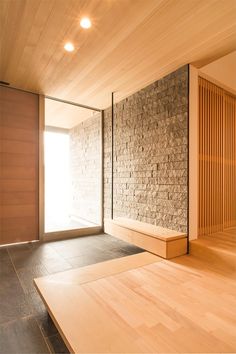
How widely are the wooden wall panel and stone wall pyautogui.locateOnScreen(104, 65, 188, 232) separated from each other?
4.69 feet

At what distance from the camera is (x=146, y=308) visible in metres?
1.49

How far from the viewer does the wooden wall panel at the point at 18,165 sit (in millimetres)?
3291

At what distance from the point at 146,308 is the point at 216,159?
2.33 meters

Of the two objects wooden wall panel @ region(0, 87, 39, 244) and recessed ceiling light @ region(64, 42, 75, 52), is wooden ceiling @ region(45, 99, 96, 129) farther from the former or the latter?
recessed ceiling light @ region(64, 42, 75, 52)

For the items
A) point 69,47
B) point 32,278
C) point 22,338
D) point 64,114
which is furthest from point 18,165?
point 22,338

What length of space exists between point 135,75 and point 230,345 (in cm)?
293

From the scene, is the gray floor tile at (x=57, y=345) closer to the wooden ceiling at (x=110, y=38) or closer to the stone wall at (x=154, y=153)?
the stone wall at (x=154, y=153)

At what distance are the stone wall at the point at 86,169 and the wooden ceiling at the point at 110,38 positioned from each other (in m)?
1.66

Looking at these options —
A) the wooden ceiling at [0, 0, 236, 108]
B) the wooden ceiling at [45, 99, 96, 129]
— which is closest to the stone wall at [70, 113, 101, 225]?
the wooden ceiling at [45, 99, 96, 129]

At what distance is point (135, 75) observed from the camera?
2.91 meters

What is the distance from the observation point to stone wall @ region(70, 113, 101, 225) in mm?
4574

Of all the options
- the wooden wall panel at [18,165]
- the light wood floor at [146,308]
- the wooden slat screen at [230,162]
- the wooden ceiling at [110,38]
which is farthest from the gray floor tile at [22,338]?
the wooden slat screen at [230,162]

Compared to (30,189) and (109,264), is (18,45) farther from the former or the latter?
(109,264)

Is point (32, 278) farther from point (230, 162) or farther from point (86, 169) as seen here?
point (230, 162)
